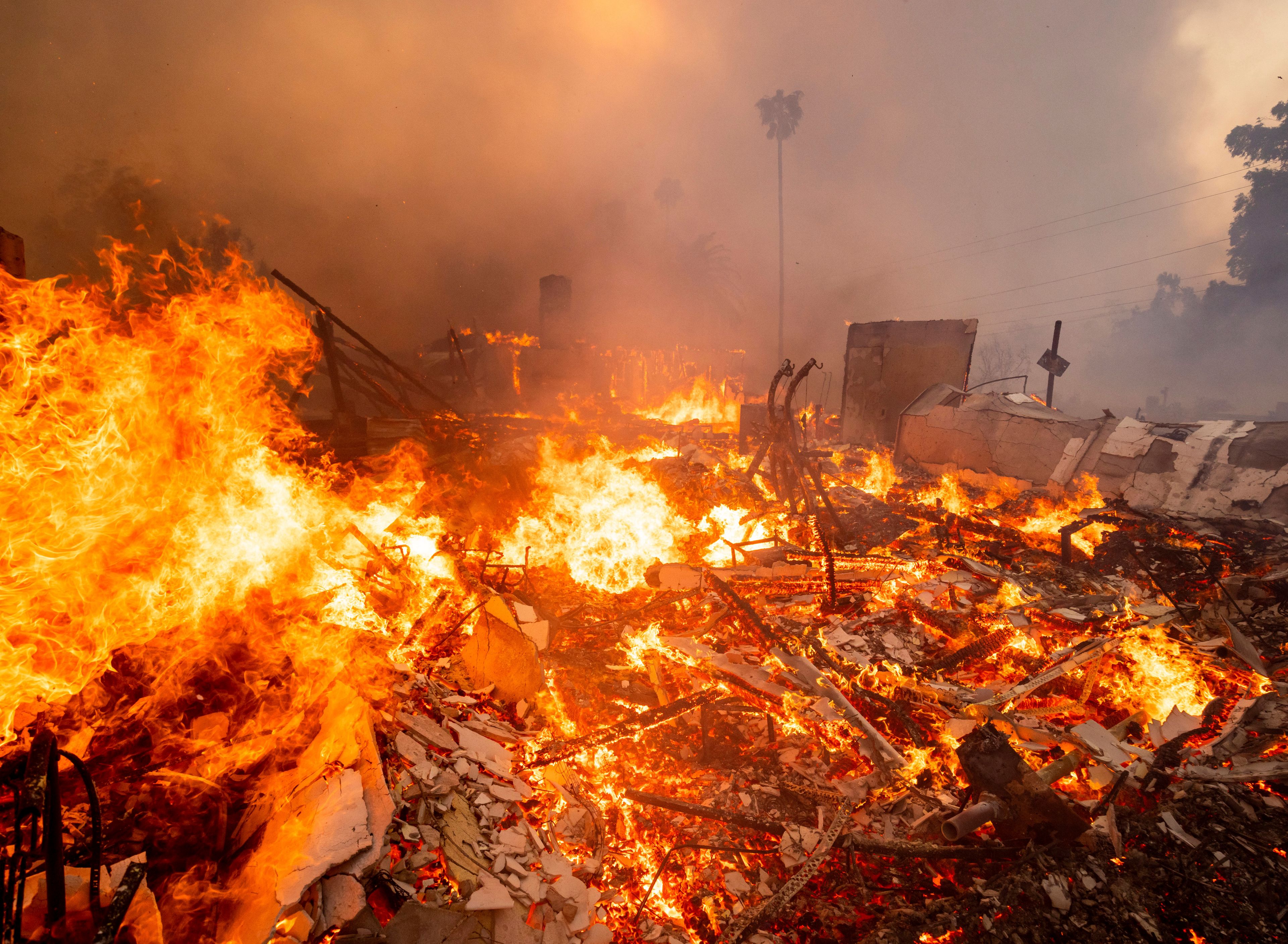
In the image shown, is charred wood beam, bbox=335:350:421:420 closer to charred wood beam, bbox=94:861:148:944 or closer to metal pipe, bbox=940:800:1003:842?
charred wood beam, bbox=94:861:148:944

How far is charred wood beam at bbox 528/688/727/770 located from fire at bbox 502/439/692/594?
332 centimetres

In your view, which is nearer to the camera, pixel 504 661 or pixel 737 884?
pixel 737 884

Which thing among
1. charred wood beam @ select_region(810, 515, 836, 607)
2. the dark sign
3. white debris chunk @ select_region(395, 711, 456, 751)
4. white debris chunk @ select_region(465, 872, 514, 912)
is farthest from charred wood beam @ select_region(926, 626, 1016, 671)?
the dark sign

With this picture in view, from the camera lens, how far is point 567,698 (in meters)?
5.68

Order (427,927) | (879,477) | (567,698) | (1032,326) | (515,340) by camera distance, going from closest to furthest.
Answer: (427,927), (567,698), (879,477), (515,340), (1032,326)

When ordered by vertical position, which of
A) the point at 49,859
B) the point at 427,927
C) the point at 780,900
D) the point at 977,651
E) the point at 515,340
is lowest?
A: the point at 977,651

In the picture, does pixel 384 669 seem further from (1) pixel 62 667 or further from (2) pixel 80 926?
(2) pixel 80 926

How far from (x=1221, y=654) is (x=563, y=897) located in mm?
7556

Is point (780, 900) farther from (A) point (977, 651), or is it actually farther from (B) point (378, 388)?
(B) point (378, 388)

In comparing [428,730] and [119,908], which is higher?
[119,908]

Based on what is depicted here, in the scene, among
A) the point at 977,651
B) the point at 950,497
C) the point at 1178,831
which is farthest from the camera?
the point at 950,497

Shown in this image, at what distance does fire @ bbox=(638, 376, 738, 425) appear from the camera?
29.7m

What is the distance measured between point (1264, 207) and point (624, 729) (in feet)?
181

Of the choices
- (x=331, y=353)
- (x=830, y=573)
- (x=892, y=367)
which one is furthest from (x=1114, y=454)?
(x=331, y=353)
